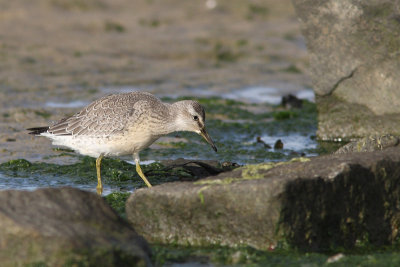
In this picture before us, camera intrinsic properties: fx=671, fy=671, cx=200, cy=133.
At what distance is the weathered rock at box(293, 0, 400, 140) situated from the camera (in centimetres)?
900

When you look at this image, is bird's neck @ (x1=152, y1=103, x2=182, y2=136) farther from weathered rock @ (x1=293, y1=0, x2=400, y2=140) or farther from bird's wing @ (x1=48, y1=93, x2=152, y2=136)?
weathered rock @ (x1=293, y1=0, x2=400, y2=140)

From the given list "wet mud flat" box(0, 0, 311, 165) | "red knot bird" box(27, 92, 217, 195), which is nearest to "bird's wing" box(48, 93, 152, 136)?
"red knot bird" box(27, 92, 217, 195)

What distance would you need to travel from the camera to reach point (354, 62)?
30.9ft

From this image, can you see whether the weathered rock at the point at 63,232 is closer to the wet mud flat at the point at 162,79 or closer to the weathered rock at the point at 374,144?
the wet mud flat at the point at 162,79

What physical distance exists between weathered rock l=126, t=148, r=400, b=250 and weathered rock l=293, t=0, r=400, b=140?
366 cm

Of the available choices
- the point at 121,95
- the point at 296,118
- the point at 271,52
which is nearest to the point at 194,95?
the point at 296,118

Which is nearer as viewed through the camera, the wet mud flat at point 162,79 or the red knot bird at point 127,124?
the red knot bird at point 127,124

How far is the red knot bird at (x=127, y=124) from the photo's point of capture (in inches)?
290

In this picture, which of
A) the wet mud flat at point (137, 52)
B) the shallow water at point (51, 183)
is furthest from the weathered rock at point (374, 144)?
the wet mud flat at point (137, 52)

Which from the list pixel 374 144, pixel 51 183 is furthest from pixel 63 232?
pixel 374 144

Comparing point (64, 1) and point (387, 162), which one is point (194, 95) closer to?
point (64, 1)

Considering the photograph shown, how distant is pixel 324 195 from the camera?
17.4 feet

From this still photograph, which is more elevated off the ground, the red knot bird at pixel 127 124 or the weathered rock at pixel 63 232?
the red knot bird at pixel 127 124

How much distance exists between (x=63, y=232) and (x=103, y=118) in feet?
9.96
